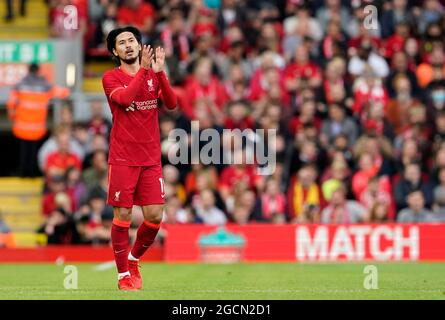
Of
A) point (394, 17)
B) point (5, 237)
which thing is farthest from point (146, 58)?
point (394, 17)

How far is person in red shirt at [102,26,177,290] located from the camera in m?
12.5

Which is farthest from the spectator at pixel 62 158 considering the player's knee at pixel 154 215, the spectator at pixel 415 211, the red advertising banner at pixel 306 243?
the player's knee at pixel 154 215

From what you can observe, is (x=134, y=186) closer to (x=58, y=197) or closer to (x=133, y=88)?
(x=133, y=88)

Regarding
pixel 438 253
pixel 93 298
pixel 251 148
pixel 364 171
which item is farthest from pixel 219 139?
pixel 93 298

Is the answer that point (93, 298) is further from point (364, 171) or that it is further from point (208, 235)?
point (364, 171)

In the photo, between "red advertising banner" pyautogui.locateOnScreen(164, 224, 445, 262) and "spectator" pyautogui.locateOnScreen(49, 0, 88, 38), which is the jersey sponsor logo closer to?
"red advertising banner" pyautogui.locateOnScreen(164, 224, 445, 262)

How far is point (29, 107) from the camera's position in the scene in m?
23.6

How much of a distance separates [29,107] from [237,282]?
33.3ft

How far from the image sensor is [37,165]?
24.0m

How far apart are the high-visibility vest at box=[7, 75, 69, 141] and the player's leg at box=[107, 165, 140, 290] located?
11.2 meters

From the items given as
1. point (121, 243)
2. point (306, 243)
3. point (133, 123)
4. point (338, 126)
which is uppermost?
point (338, 126)

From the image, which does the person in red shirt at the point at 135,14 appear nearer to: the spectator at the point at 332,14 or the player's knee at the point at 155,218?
the spectator at the point at 332,14

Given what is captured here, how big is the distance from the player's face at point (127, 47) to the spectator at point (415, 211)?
906 centimetres

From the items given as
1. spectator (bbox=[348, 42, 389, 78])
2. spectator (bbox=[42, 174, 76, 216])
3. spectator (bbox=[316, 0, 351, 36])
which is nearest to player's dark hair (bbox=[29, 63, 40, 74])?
spectator (bbox=[42, 174, 76, 216])
